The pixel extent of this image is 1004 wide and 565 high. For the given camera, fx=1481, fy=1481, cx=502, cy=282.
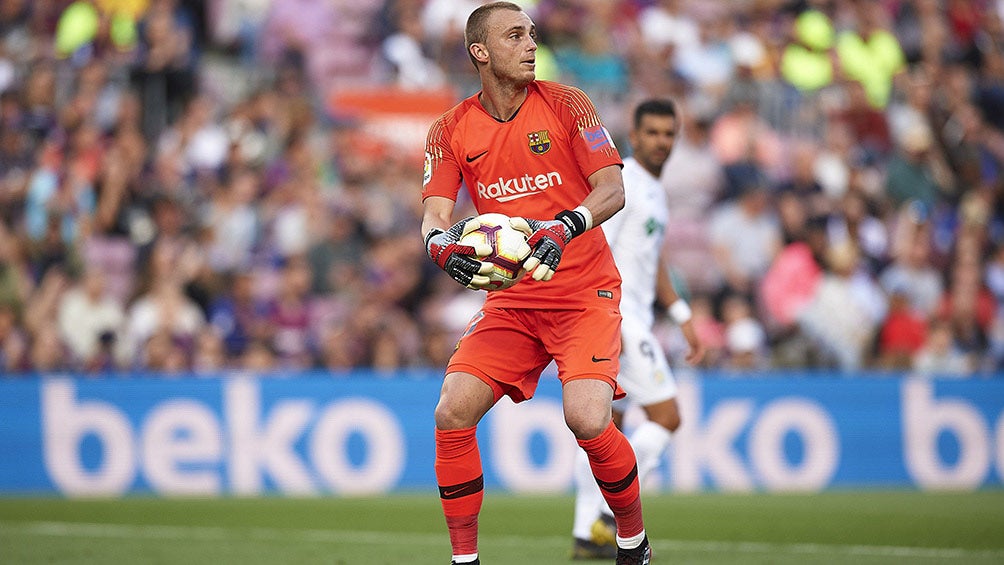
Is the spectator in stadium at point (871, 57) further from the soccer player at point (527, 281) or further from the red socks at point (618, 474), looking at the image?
the red socks at point (618, 474)

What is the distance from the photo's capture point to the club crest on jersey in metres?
6.90

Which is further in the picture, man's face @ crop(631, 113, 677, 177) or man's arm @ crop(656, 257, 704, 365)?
man's arm @ crop(656, 257, 704, 365)

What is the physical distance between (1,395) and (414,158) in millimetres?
5305

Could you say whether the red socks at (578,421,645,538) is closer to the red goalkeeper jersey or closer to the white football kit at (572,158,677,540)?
the red goalkeeper jersey

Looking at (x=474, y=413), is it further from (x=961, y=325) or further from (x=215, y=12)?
(x=215, y=12)

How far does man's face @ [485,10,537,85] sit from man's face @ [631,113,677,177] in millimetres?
2174

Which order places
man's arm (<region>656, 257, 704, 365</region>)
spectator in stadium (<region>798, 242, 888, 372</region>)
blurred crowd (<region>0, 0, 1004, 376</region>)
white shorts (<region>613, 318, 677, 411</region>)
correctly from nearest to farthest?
1. white shorts (<region>613, 318, 677, 411</region>)
2. man's arm (<region>656, 257, 704, 365</region>)
3. blurred crowd (<region>0, 0, 1004, 376</region>)
4. spectator in stadium (<region>798, 242, 888, 372</region>)

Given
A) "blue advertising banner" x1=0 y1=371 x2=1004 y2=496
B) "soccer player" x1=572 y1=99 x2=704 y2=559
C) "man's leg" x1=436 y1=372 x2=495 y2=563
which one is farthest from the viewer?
"blue advertising banner" x1=0 y1=371 x2=1004 y2=496

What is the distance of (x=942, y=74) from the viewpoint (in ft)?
65.6

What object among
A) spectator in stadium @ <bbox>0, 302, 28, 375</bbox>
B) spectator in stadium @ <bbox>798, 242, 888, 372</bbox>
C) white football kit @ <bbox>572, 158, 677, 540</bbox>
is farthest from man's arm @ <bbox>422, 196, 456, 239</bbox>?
spectator in stadium @ <bbox>798, 242, 888, 372</bbox>

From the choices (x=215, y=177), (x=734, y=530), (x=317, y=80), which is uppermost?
(x=317, y=80)

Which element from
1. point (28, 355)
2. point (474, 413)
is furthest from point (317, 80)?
point (474, 413)

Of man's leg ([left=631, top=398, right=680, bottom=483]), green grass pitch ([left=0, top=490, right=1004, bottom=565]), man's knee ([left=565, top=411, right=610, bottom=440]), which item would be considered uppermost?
man's knee ([left=565, top=411, right=610, bottom=440])

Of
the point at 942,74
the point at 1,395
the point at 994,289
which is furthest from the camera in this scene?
the point at 942,74
